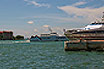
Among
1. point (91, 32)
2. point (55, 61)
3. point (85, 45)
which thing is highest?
point (91, 32)

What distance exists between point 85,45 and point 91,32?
1061cm

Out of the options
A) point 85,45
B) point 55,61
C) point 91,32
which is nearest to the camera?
point 55,61

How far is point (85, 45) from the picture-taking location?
5003 cm

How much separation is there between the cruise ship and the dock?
4179 millimetres

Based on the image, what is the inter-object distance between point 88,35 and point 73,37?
402 cm

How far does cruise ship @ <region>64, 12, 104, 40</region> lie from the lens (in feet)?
177

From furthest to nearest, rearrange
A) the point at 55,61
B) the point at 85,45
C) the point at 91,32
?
the point at 91,32, the point at 85,45, the point at 55,61

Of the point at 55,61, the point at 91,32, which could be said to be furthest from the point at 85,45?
the point at 55,61

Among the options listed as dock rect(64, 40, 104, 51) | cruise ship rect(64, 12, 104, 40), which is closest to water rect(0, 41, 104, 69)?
dock rect(64, 40, 104, 51)

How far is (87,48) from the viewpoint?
50.0 metres

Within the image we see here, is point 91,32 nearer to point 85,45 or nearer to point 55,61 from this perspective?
point 85,45

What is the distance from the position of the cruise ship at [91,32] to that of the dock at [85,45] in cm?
418

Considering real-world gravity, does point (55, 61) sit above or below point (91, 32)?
below

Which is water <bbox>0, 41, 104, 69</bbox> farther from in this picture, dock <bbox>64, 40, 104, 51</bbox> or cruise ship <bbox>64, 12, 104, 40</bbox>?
cruise ship <bbox>64, 12, 104, 40</bbox>
